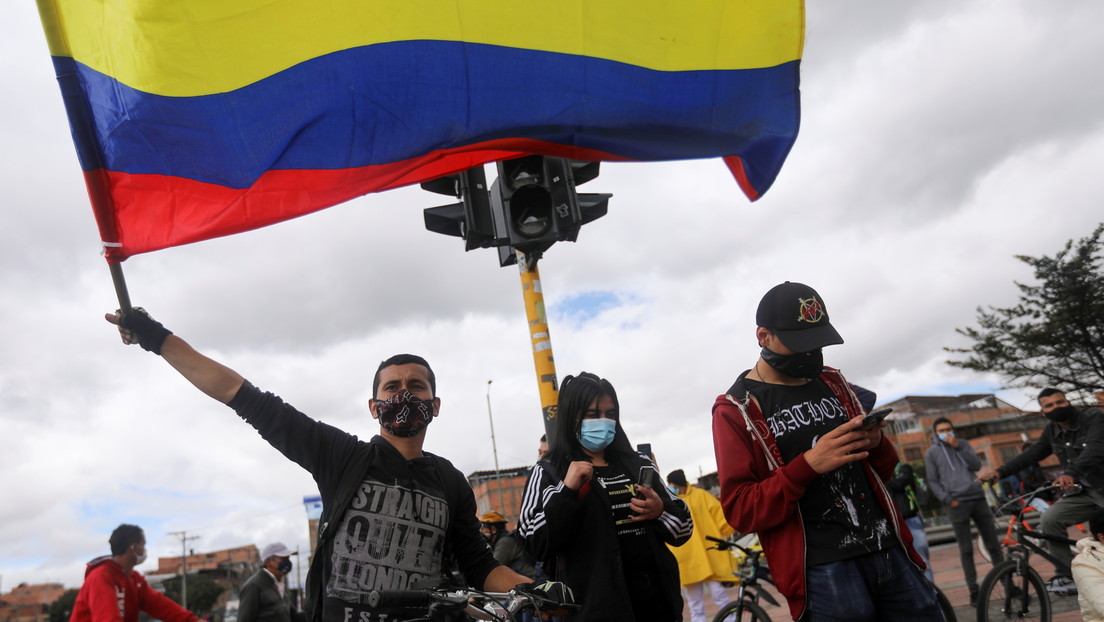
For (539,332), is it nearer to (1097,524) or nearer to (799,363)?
(799,363)

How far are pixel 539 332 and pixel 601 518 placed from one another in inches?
77.4

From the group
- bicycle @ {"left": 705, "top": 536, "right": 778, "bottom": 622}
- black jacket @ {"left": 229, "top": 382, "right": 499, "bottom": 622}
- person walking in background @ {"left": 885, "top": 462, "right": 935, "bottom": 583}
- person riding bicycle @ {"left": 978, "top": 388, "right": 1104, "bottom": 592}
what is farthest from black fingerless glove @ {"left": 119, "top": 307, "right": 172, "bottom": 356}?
person walking in background @ {"left": 885, "top": 462, "right": 935, "bottom": 583}

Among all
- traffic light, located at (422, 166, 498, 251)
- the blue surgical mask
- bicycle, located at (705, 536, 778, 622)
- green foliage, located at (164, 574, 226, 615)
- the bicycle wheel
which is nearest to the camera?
the blue surgical mask

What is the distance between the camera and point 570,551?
370 cm

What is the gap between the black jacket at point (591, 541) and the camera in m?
3.53

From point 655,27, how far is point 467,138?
4.03 feet

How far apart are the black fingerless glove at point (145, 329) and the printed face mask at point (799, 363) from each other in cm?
229

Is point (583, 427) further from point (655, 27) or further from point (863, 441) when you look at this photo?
point (655, 27)

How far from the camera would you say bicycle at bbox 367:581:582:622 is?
6.82 feet

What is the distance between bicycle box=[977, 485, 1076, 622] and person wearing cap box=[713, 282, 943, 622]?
338 centimetres

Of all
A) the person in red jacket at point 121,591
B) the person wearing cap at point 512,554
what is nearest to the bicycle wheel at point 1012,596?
the person wearing cap at point 512,554

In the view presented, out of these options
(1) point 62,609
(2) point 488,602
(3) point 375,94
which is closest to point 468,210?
(3) point 375,94

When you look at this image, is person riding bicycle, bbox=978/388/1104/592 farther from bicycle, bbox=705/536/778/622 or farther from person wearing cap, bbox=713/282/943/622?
person wearing cap, bbox=713/282/943/622

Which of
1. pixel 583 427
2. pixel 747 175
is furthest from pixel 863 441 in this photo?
pixel 747 175
